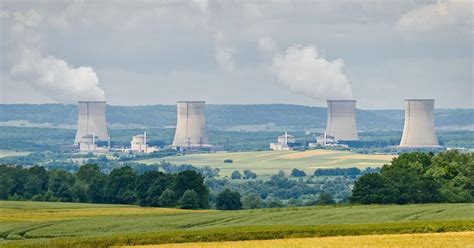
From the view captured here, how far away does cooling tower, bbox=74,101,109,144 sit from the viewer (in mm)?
162250

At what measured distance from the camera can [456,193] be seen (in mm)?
54656

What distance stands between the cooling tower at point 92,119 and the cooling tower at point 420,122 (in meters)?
42.5

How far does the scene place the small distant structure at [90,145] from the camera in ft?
596

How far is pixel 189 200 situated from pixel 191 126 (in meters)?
104

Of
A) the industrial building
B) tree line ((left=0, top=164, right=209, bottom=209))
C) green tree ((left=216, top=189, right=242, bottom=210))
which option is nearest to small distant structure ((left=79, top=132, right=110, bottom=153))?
the industrial building

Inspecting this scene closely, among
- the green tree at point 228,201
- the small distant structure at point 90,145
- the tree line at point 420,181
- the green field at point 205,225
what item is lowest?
the green tree at point 228,201

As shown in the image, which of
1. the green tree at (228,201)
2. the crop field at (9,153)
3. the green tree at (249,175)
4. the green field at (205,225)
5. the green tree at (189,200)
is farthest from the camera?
the crop field at (9,153)

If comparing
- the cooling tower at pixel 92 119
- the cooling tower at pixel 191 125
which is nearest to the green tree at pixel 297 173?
the cooling tower at pixel 191 125

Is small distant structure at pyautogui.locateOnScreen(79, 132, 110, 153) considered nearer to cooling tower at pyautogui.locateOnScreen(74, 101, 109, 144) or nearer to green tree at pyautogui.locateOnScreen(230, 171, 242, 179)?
cooling tower at pyautogui.locateOnScreen(74, 101, 109, 144)

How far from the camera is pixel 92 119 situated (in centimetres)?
16812

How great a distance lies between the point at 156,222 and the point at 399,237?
1109 centimetres

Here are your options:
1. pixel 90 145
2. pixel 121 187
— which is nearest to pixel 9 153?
pixel 90 145

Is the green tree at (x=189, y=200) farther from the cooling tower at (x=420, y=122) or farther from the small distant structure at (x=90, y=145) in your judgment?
the small distant structure at (x=90, y=145)

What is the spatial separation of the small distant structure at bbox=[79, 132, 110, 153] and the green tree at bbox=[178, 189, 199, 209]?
400 ft
